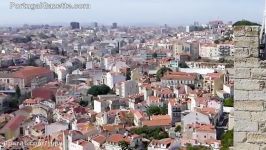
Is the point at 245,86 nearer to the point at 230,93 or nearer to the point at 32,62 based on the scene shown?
the point at 230,93

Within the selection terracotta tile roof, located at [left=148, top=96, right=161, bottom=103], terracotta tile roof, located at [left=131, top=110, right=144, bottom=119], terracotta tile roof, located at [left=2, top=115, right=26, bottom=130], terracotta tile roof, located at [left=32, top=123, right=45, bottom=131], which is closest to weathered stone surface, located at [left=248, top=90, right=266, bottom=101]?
terracotta tile roof, located at [left=131, top=110, right=144, bottom=119]

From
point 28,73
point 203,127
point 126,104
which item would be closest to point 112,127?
point 203,127

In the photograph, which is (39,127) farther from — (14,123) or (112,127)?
(112,127)

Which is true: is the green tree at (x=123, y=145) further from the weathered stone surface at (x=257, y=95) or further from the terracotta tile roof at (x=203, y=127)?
the weathered stone surface at (x=257, y=95)

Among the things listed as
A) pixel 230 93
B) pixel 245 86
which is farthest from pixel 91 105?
pixel 245 86

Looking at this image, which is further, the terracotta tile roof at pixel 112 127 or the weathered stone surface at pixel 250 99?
the terracotta tile roof at pixel 112 127

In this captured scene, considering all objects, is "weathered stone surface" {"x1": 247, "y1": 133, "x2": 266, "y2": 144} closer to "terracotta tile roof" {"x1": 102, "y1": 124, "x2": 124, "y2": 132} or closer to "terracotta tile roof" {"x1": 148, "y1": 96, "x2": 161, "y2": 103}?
"terracotta tile roof" {"x1": 102, "y1": 124, "x2": 124, "y2": 132}

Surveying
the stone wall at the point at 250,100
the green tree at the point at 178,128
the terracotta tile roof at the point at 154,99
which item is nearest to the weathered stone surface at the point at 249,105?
the stone wall at the point at 250,100
